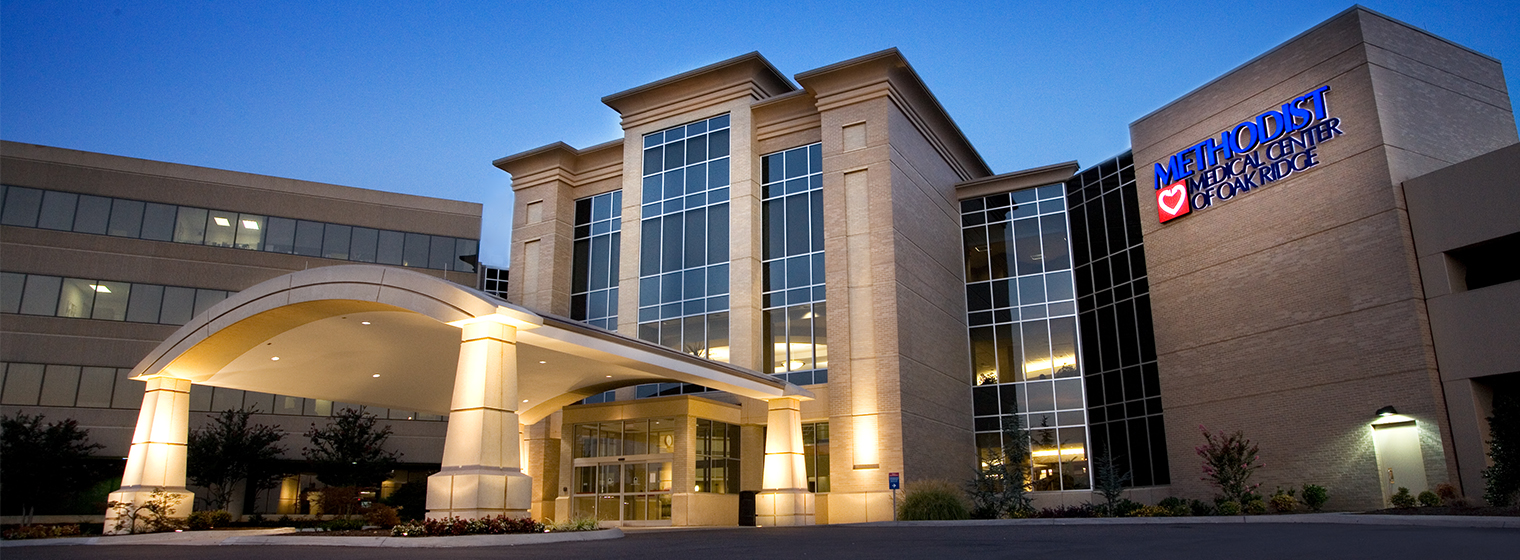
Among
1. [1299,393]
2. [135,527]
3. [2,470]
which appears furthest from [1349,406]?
[2,470]

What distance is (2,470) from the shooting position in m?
33.7

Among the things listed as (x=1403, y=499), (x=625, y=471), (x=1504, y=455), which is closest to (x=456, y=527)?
(x=625, y=471)

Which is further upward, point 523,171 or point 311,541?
point 523,171

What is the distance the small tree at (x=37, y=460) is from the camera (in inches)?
1331

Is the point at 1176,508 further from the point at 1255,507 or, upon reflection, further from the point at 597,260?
the point at 597,260

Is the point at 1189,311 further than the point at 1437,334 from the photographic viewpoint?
Yes

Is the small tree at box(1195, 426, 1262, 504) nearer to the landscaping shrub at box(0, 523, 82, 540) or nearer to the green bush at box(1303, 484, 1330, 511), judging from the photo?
the green bush at box(1303, 484, 1330, 511)

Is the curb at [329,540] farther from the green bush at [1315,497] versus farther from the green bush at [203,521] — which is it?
the green bush at [1315,497]

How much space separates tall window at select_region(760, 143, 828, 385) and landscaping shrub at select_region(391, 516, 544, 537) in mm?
15369

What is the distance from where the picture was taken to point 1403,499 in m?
22.2

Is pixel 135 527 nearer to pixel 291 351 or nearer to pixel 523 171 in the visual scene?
pixel 291 351

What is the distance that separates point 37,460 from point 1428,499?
42.7 metres

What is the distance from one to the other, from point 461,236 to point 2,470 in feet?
66.3

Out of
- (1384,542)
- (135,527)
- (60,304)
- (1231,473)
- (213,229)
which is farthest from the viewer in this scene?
(213,229)
